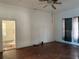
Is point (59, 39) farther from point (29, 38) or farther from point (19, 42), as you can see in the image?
point (19, 42)

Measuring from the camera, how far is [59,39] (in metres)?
7.62

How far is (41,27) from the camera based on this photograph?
277 inches

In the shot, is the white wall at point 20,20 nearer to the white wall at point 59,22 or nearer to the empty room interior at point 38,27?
the empty room interior at point 38,27

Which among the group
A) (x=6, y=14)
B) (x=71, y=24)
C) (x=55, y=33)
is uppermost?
(x=6, y=14)

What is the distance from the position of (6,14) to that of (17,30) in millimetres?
1175

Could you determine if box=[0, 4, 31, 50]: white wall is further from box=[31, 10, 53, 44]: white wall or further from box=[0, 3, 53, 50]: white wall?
box=[31, 10, 53, 44]: white wall

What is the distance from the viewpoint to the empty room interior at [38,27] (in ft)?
16.6

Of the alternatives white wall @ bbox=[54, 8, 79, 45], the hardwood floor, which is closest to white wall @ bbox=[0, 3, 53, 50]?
white wall @ bbox=[54, 8, 79, 45]

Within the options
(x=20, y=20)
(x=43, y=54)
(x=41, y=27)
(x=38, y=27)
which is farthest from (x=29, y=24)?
(x=43, y=54)

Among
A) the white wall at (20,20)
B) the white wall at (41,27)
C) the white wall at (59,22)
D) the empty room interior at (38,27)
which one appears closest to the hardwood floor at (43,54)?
the empty room interior at (38,27)

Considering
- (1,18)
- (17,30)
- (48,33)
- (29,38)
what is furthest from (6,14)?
(48,33)

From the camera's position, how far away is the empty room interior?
5059mm

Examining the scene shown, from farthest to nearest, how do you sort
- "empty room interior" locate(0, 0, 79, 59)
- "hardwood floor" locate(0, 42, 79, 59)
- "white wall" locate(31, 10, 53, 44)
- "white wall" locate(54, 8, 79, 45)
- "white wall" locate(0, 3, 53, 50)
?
1. "white wall" locate(54, 8, 79, 45)
2. "white wall" locate(31, 10, 53, 44)
3. "white wall" locate(0, 3, 53, 50)
4. "empty room interior" locate(0, 0, 79, 59)
5. "hardwood floor" locate(0, 42, 79, 59)

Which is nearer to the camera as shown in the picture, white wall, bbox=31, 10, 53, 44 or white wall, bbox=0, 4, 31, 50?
white wall, bbox=0, 4, 31, 50
